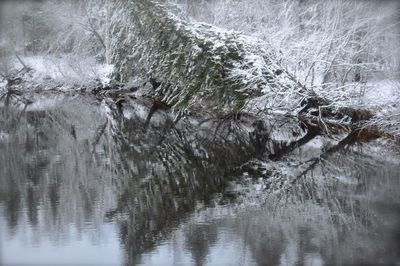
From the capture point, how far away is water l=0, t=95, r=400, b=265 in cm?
625

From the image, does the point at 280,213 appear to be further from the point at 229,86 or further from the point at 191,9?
the point at 191,9

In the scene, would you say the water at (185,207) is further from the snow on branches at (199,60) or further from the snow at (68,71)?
the snow at (68,71)

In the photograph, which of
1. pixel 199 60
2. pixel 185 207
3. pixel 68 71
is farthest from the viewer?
pixel 68 71

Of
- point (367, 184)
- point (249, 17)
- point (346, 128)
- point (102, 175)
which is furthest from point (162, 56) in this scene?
point (367, 184)

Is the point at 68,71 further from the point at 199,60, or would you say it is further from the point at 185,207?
the point at 185,207

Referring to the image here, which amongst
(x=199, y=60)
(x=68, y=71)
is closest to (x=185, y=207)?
(x=199, y=60)

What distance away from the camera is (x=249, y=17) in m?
20.6

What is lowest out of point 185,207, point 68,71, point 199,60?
point 185,207

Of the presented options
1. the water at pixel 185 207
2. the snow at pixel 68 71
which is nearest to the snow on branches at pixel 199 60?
the water at pixel 185 207

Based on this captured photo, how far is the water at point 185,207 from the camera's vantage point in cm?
625

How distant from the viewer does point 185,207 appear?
8078 mm

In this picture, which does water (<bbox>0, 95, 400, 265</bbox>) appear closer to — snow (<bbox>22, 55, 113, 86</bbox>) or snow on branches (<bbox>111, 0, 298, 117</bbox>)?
snow on branches (<bbox>111, 0, 298, 117</bbox>)

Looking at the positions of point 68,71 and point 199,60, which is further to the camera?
point 68,71

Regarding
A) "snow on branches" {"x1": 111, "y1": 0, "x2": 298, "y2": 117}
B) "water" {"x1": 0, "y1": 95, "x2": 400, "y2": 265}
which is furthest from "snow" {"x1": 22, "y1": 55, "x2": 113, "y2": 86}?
"water" {"x1": 0, "y1": 95, "x2": 400, "y2": 265}
